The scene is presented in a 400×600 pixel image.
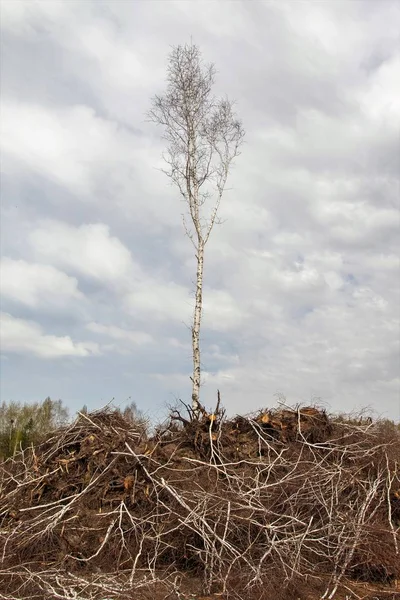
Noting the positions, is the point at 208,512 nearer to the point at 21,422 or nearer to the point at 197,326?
the point at 197,326

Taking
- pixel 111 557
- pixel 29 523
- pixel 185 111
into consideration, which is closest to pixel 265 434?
pixel 111 557

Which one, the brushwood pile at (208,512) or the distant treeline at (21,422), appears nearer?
the brushwood pile at (208,512)

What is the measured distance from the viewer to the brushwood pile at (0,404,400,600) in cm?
523

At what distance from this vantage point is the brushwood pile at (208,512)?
5.23 m

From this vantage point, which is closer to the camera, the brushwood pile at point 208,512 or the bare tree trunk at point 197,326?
the brushwood pile at point 208,512

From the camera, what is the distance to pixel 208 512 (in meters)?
5.86

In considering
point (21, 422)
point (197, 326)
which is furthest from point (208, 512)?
point (21, 422)

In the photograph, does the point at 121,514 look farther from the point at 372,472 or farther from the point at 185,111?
the point at 185,111

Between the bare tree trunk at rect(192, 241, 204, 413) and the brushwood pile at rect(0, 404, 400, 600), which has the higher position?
the bare tree trunk at rect(192, 241, 204, 413)

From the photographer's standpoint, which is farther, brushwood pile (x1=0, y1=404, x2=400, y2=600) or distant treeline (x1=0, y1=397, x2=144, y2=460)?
distant treeline (x1=0, y1=397, x2=144, y2=460)

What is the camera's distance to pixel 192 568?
5.82 metres

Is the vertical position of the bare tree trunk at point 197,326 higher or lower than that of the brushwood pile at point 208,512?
higher

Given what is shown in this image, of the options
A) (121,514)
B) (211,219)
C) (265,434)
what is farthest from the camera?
(211,219)

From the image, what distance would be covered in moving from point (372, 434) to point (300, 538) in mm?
2505
